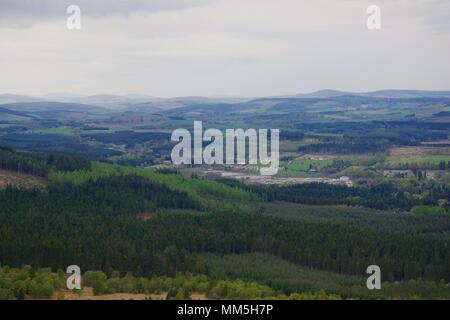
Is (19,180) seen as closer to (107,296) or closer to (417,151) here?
(107,296)

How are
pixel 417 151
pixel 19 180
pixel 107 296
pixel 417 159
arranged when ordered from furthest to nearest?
pixel 417 151 < pixel 417 159 < pixel 19 180 < pixel 107 296

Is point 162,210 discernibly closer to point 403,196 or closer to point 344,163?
point 403,196

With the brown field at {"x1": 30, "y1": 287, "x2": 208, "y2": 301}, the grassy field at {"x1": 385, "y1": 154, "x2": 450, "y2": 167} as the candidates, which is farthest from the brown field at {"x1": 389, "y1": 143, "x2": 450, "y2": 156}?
the brown field at {"x1": 30, "y1": 287, "x2": 208, "y2": 301}

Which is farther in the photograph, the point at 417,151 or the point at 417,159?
the point at 417,151

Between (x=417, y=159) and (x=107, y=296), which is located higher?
(x=107, y=296)

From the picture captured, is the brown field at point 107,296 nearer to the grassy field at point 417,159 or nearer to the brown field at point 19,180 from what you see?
the brown field at point 19,180

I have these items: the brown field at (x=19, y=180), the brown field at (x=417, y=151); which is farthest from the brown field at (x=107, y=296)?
the brown field at (x=417, y=151)

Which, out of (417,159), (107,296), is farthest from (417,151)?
(107,296)

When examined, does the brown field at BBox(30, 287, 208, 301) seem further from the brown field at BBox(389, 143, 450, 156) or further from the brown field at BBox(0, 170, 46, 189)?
the brown field at BBox(389, 143, 450, 156)

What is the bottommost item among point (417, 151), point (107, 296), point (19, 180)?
point (417, 151)
